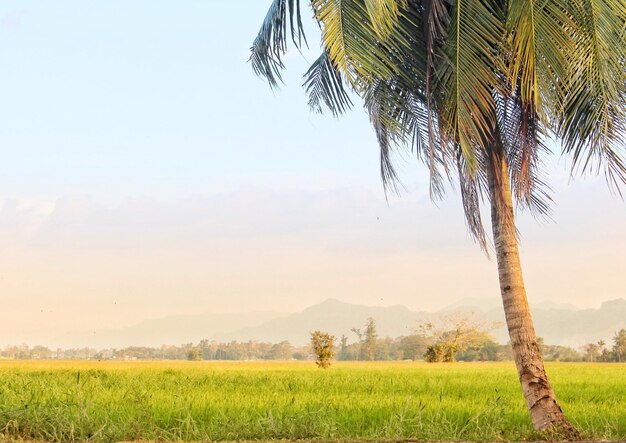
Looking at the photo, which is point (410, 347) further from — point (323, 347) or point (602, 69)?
point (602, 69)

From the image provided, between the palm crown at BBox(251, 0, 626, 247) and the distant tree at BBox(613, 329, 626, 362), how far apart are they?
2302 inches

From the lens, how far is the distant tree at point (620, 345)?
206ft

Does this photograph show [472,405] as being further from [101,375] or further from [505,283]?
[101,375]

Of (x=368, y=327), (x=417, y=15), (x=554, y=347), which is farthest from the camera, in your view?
(x=554, y=347)

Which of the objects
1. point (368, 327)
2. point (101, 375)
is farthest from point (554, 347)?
point (101, 375)

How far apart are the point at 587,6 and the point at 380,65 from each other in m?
2.67

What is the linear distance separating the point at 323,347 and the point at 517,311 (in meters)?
24.9

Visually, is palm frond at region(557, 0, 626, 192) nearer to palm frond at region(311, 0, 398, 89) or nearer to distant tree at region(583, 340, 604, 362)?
palm frond at region(311, 0, 398, 89)

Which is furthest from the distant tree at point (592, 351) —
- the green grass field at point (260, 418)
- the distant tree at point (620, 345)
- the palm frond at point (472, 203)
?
the palm frond at point (472, 203)

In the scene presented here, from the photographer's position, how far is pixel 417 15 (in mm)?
9945

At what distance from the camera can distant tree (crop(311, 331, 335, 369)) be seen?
33.4m

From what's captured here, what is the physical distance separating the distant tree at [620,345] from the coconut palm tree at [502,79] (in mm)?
58323

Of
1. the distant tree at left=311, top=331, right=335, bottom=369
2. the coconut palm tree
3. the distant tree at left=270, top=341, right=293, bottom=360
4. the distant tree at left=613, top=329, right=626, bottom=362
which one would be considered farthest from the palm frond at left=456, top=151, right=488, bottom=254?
the distant tree at left=270, top=341, right=293, bottom=360

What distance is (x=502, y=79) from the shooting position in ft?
33.3
